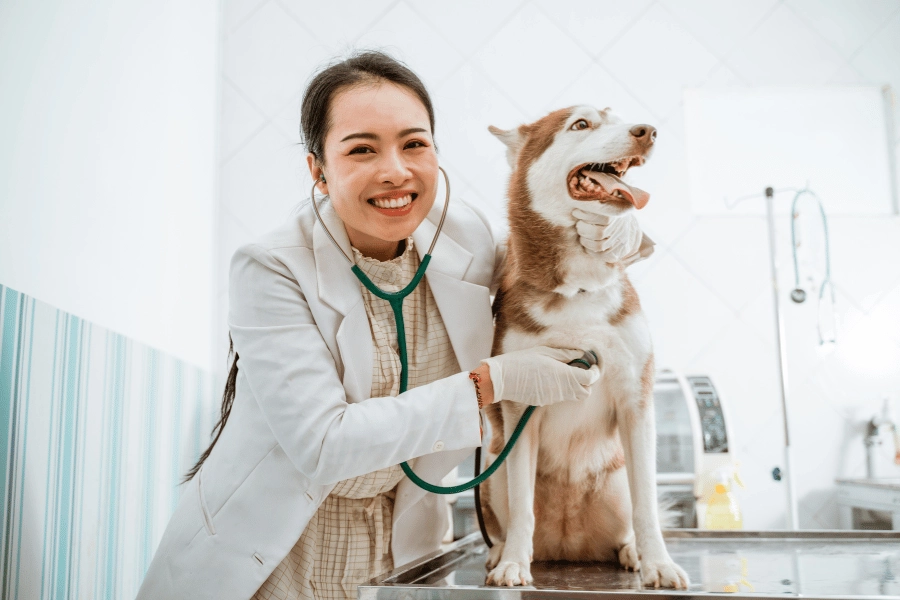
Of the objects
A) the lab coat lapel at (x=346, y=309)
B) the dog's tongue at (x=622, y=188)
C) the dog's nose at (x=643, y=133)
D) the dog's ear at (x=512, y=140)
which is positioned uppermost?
the dog's ear at (x=512, y=140)

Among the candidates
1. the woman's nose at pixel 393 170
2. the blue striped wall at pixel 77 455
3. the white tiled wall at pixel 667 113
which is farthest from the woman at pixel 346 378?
the white tiled wall at pixel 667 113

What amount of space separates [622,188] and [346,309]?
0.44 meters

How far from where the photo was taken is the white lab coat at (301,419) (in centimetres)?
90

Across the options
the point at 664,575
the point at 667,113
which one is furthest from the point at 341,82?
the point at 667,113

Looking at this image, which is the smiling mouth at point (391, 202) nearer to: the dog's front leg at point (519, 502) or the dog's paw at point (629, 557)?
the dog's front leg at point (519, 502)

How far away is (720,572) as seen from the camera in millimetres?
887

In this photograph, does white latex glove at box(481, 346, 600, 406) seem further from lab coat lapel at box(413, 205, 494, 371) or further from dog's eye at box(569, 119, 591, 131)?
dog's eye at box(569, 119, 591, 131)

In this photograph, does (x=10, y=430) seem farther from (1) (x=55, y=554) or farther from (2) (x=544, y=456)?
(2) (x=544, y=456)

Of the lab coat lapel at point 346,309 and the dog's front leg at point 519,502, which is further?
the lab coat lapel at point 346,309

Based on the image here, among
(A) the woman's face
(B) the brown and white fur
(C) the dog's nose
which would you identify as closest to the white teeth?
(A) the woman's face

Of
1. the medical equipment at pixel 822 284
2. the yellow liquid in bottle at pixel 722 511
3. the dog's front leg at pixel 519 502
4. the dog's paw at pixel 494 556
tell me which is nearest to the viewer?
the dog's front leg at pixel 519 502

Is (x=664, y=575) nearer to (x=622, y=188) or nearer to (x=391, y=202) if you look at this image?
(x=622, y=188)

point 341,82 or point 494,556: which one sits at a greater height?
point 341,82

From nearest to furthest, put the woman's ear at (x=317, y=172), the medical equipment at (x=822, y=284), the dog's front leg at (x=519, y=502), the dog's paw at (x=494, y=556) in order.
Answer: the dog's front leg at (x=519, y=502)
the dog's paw at (x=494, y=556)
the woman's ear at (x=317, y=172)
the medical equipment at (x=822, y=284)
